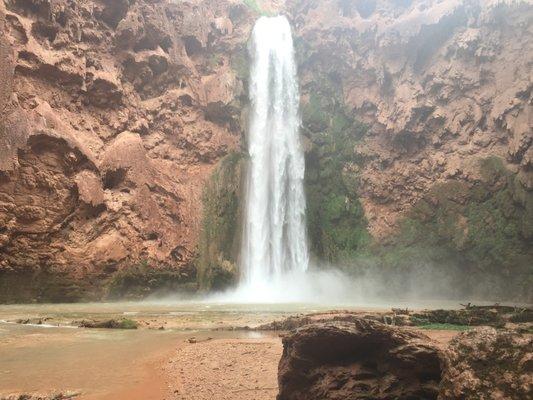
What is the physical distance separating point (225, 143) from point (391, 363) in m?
30.3

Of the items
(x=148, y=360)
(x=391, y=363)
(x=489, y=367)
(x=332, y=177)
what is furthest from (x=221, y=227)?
(x=489, y=367)

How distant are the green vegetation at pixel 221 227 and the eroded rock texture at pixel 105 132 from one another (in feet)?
2.57

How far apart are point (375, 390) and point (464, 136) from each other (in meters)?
32.0

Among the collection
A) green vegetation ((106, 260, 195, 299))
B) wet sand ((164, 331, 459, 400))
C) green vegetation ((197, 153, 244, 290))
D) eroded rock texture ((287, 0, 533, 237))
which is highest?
eroded rock texture ((287, 0, 533, 237))

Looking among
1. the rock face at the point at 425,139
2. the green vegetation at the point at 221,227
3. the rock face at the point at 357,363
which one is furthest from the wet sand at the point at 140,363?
the rock face at the point at 425,139

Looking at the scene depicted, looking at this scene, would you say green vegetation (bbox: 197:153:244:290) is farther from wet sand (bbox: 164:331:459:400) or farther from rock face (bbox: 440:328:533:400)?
rock face (bbox: 440:328:533:400)

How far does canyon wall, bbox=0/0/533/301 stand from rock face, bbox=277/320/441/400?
22.2 metres

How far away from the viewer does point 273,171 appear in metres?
34.4

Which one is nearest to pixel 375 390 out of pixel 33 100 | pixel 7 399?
pixel 7 399

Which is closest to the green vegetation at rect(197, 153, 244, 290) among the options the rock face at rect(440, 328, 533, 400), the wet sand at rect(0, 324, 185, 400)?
the wet sand at rect(0, 324, 185, 400)

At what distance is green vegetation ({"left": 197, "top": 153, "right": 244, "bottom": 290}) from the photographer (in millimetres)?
30234

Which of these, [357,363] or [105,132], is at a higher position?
[105,132]

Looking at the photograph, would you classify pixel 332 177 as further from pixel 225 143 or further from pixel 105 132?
pixel 105 132

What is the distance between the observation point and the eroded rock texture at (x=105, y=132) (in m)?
23.7
